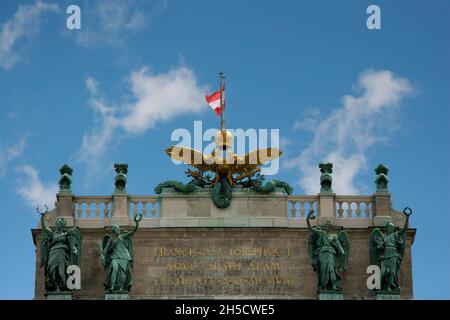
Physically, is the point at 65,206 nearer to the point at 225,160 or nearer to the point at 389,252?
the point at 225,160

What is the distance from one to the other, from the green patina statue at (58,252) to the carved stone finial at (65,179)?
3.52ft

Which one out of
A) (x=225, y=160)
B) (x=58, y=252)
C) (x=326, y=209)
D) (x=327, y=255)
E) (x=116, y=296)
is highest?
(x=225, y=160)

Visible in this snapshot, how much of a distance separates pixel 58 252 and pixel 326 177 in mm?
7522

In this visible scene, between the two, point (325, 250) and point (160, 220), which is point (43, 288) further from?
point (325, 250)

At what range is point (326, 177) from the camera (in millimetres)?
58000

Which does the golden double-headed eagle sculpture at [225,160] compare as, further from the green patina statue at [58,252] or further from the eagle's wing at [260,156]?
the green patina statue at [58,252]

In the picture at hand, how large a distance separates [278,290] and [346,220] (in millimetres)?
2723

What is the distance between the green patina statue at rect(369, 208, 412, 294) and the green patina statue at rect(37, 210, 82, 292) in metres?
7.86

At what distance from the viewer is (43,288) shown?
57.1 m

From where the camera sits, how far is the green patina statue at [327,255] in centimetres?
5628

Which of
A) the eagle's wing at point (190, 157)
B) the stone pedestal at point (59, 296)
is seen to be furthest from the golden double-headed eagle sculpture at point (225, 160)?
the stone pedestal at point (59, 296)

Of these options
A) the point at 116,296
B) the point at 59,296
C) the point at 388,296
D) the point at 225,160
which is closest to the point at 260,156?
the point at 225,160

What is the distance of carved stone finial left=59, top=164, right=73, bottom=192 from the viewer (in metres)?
58.0
